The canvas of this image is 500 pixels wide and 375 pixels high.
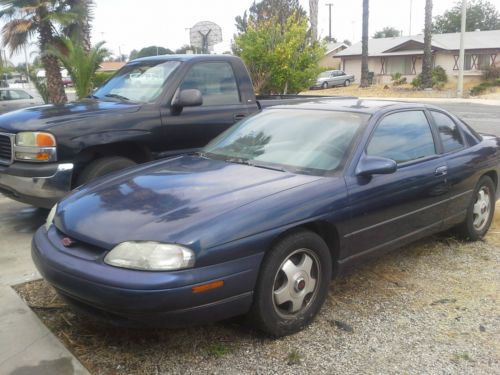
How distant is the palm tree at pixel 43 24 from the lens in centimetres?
1518

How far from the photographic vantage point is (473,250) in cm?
512

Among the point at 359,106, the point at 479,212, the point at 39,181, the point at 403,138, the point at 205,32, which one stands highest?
the point at 205,32

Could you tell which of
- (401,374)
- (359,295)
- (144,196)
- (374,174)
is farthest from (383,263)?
(144,196)

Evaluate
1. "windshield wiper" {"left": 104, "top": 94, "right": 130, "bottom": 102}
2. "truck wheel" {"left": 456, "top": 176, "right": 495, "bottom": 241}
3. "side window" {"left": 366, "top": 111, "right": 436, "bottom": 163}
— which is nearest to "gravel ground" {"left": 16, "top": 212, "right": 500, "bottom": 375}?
"truck wheel" {"left": 456, "top": 176, "right": 495, "bottom": 241}

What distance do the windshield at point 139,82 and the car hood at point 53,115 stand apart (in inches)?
10.6

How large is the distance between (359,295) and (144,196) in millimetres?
1818

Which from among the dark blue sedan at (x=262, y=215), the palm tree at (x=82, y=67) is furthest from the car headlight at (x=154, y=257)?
the palm tree at (x=82, y=67)

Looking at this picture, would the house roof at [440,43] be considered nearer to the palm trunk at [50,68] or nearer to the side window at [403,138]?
the palm trunk at [50,68]

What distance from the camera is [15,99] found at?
1661 centimetres

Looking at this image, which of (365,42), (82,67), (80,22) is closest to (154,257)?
(82,67)

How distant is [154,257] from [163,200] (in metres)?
0.58

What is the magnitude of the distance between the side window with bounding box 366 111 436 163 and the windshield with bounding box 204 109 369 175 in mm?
205

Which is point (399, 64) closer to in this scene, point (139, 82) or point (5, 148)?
point (139, 82)

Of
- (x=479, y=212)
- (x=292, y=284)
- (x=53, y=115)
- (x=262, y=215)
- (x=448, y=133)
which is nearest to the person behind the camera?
(x=262, y=215)
